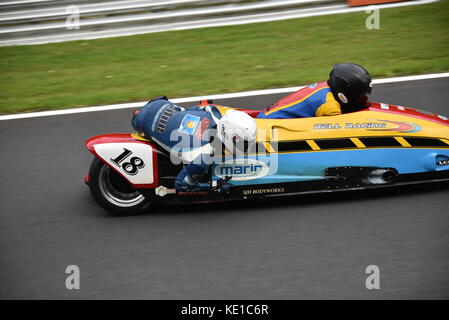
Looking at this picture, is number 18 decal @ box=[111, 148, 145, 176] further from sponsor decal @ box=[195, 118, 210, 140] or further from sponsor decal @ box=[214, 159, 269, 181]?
sponsor decal @ box=[214, 159, 269, 181]

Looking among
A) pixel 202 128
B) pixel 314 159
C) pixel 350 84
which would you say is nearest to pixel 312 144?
pixel 314 159

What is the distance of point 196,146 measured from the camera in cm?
543

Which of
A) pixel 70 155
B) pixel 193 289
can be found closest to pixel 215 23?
pixel 70 155

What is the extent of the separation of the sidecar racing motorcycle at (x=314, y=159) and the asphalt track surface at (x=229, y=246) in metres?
0.19

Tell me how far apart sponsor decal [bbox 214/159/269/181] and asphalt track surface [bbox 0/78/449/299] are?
0.34m

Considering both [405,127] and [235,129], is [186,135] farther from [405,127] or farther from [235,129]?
[405,127]

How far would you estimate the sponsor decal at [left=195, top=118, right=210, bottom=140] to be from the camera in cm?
545

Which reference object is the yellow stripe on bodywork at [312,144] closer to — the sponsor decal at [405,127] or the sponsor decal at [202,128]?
the sponsor decal at [405,127]

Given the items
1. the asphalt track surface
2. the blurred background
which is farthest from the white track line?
the asphalt track surface

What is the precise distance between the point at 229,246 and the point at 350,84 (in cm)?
171

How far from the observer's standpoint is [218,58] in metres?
9.34

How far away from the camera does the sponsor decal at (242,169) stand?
550 centimetres

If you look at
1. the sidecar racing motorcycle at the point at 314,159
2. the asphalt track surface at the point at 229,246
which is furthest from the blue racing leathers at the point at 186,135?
the asphalt track surface at the point at 229,246

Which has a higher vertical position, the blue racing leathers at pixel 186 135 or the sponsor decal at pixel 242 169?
the blue racing leathers at pixel 186 135
